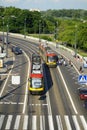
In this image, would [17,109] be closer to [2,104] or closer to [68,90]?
[2,104]

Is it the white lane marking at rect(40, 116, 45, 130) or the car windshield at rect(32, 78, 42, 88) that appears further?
the car windshield at rect(32, 78, 42, 88)

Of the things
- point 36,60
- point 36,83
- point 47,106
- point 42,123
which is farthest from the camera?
point 36,60

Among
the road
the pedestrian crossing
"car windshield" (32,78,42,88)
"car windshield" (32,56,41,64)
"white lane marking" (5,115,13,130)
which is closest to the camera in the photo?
"white lane marking" (5,115,13,130)

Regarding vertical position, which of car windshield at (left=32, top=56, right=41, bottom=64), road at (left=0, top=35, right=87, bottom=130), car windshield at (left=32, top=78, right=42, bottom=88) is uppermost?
car windshield at (left=32, top=56, right=41, bottom=64)

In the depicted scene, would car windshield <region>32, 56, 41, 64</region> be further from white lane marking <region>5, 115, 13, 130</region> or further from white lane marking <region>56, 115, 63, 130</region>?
white lane marking <region>5, 115, 13, 130</region>

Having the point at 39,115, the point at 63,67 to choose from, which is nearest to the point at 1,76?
the point at 63,67

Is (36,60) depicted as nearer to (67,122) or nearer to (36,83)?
(36,83)

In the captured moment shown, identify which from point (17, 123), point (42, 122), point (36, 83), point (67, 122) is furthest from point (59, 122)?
point (36, 83)

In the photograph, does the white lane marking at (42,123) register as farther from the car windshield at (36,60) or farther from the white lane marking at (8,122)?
the car windshield at (36,60)

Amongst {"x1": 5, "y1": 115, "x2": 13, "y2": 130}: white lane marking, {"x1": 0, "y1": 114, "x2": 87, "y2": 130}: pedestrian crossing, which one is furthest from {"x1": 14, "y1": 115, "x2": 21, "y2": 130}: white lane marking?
{"x1": 5, "y1": 115, "x2": 13, "y2": 130}: white lane marking

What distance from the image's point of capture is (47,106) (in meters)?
55.6

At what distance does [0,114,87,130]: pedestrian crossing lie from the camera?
45.7 metres

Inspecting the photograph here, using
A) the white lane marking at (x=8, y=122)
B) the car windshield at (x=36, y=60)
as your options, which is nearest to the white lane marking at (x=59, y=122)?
the white lane marking at (x=8, y=122)

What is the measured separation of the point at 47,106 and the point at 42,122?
7815 millimetres
